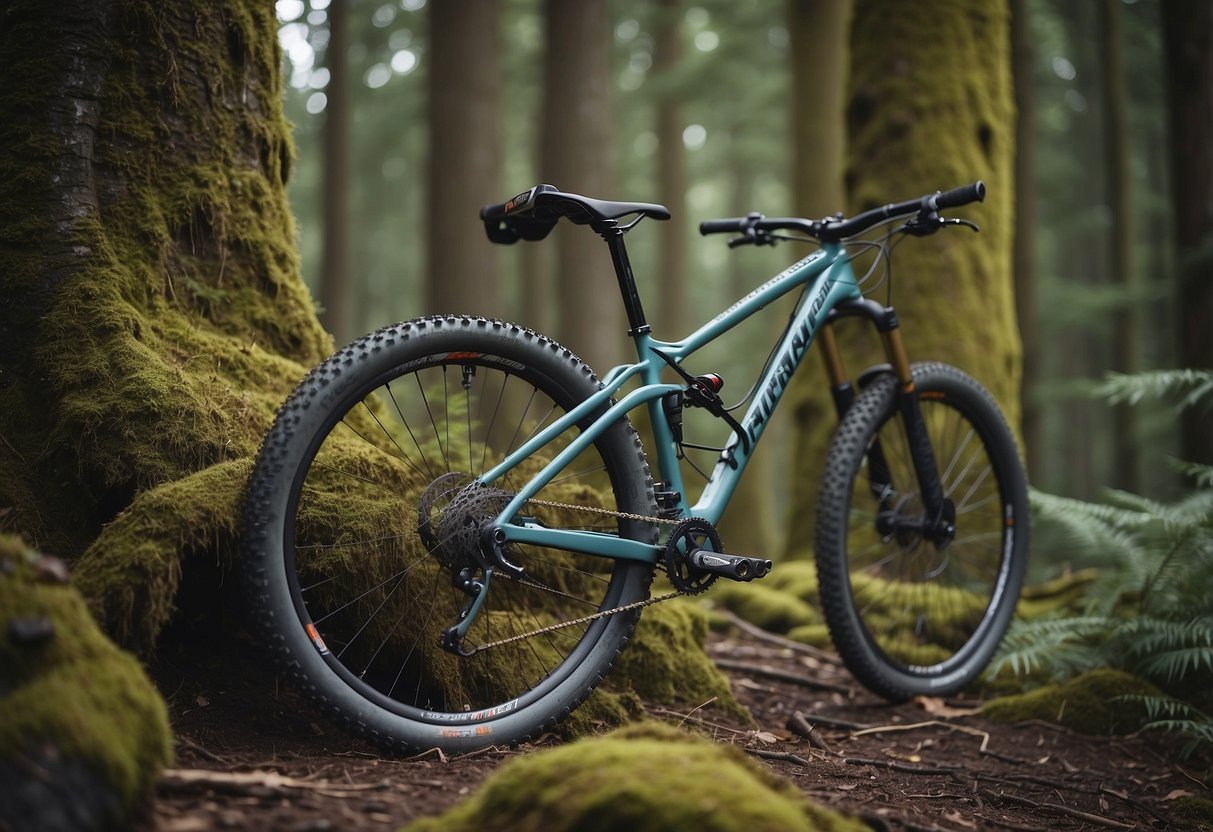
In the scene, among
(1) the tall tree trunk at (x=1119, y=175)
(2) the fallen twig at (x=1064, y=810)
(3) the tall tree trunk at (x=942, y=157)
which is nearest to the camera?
(2) the fallen twig at (x=1064, y=810)

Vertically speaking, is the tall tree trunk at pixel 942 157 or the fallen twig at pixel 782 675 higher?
the tall tree trunk at pixel 942 157

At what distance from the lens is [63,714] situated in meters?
1.68

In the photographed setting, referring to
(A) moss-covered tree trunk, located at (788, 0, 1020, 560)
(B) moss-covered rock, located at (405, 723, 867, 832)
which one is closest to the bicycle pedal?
(B) moss-covered rock, located at (405, 723, 867, 832)

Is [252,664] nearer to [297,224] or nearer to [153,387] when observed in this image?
[153,387]

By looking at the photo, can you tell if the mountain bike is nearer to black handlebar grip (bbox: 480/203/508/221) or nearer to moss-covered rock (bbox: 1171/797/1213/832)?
black handlebar grip (bbox: 480/203/508/221)

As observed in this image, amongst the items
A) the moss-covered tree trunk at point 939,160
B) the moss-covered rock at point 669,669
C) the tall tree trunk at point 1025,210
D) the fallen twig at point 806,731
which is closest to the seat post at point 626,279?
the moss-covered rock at point 669,669

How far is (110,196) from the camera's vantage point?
9.72ft

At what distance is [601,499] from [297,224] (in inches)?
62.7

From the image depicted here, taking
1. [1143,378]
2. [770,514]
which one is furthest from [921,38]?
[770,514]

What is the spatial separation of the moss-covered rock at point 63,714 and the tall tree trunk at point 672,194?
42.7 ft

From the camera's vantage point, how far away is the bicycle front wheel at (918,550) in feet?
11.7

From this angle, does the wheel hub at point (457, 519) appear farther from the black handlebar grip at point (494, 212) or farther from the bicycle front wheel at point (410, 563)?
the black handlebar grip at point (494, 212)

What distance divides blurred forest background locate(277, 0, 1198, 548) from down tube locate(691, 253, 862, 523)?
2.04 metres

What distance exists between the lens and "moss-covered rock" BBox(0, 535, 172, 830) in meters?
1.59
